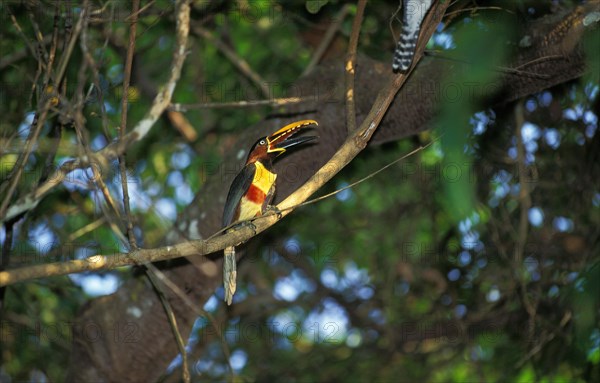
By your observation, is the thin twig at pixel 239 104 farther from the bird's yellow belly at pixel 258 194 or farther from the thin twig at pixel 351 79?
the bird's yellow belly at pixel 258 194

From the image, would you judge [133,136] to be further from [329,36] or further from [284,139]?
[329,36]

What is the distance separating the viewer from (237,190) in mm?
3779

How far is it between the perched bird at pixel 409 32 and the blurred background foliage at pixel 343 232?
0.40 meters

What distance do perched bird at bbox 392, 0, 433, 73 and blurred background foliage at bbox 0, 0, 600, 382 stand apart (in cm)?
40

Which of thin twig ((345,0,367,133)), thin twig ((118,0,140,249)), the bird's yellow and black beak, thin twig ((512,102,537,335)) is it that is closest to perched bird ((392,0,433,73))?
thin twig ((345,0,367,133))

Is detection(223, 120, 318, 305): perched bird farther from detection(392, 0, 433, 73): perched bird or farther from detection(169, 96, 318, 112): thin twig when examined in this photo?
detection(392, 0, 433, 73): perched bird

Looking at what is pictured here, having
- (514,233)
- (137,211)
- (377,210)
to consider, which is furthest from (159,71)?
(514,233)

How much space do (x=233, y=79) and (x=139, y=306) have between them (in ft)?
7.74

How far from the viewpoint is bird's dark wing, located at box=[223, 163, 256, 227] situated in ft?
12.3

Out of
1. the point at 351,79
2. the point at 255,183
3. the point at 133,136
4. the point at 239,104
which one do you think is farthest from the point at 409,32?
the point at 133,136

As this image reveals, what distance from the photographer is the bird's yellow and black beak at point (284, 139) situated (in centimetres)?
370

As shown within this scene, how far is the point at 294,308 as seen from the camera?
229 inches

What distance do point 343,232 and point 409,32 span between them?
2701 mm

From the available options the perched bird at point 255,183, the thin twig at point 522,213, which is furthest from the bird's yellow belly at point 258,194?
the thin twig at point 522,213
